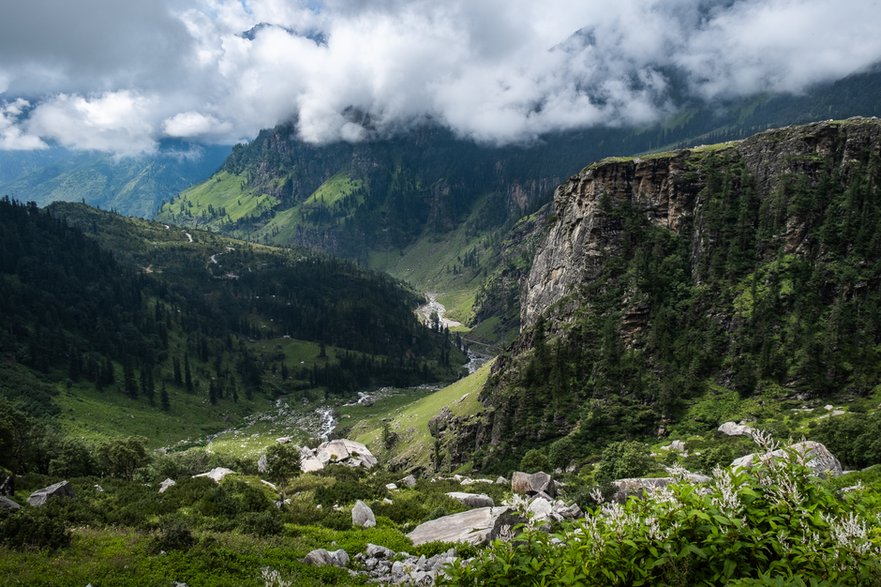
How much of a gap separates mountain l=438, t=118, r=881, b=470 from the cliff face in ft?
1.25

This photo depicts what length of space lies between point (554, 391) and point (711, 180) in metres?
68.6

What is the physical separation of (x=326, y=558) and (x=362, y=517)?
10.6 meters

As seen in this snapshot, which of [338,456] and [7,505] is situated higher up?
[7,505]

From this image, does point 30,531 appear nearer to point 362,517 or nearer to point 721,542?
point 362,517

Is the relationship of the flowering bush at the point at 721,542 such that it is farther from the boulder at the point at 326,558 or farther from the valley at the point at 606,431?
the boulder at the point at 326,558

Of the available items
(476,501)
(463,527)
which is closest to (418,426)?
(476,501)

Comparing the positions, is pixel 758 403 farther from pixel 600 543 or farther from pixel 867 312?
pixel 600 543

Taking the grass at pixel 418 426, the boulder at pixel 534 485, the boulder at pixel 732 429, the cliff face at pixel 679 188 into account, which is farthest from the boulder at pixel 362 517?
the cliff face at pixel 679 188

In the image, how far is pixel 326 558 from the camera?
27.4 m

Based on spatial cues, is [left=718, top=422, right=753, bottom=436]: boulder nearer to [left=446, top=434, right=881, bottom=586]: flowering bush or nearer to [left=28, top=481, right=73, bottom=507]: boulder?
[left=446, top=434, right=881, bottom=586]: flowering bush

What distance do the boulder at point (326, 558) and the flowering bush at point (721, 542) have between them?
19.4m

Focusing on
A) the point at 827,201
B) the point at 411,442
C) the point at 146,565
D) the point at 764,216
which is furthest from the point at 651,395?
the point at 146,565

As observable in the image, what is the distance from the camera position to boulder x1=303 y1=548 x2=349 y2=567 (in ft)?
87.8

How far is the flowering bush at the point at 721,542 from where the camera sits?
827 centimetres
